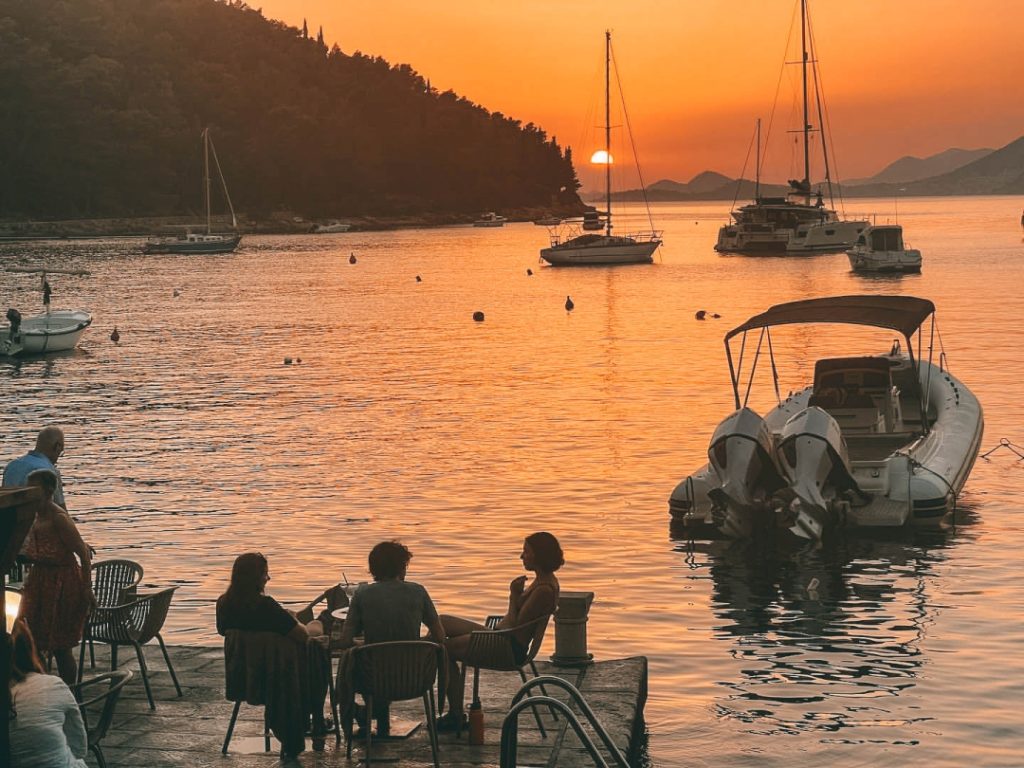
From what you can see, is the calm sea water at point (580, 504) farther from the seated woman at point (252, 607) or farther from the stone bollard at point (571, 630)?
the seated woman at point (252, 607)

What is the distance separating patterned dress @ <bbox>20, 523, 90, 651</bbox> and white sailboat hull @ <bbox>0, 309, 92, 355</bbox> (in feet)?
138

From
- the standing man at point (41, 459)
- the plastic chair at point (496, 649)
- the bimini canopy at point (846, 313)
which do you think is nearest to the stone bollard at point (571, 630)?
the plastic chair at point (496, 649)

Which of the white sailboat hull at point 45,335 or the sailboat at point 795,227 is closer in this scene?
the white sailboat hull at point 45,335

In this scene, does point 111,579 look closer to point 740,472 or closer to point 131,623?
point 131,623

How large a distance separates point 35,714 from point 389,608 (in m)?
2.99

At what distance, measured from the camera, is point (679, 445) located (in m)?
29.6

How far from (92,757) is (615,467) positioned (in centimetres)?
1793

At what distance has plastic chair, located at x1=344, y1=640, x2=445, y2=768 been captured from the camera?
9.23 m

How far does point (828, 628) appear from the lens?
1595 cm

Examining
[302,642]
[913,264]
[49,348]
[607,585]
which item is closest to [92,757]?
[302,642]

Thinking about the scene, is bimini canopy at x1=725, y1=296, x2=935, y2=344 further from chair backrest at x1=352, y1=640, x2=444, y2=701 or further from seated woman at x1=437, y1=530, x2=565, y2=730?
chair backrest at x1=352, y1=640, x2=444, y2=701

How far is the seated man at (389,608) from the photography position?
30.9ft

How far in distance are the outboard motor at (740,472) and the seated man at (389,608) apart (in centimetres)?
1074

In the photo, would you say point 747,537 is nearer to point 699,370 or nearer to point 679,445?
point 679,445
